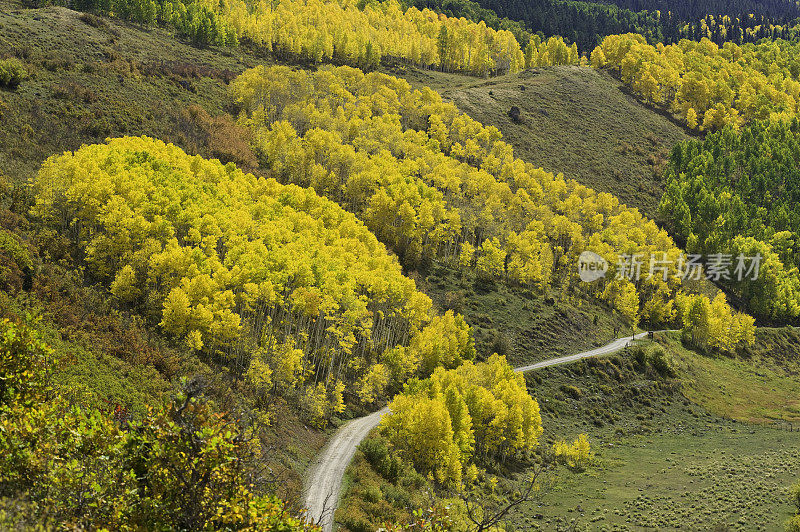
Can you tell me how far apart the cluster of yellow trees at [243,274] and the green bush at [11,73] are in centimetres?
2258

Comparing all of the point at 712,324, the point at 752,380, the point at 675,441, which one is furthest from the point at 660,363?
the point at 712,324

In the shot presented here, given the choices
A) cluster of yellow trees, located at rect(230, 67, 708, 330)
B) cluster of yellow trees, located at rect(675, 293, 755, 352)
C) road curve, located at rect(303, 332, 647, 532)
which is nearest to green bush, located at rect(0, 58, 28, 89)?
cluster of yellow trees, located at rect(230, 67, 708, 330)

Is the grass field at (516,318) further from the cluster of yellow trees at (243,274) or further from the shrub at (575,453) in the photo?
the shrub at (575,453)

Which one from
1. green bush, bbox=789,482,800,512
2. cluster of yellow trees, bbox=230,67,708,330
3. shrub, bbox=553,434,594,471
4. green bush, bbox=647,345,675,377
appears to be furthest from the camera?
cluster of yellow trees, bbox=230,67,708,330

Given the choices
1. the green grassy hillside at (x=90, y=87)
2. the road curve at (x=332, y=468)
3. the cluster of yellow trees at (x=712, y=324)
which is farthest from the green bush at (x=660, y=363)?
the green grassy hillside at (x=90, y=87)

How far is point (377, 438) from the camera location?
53.5 meters

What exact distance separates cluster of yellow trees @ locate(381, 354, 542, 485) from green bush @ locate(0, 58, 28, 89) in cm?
7560

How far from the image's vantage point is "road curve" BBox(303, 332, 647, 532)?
39.6 m

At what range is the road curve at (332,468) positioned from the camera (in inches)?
1558

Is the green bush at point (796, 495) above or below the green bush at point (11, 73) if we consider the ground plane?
below

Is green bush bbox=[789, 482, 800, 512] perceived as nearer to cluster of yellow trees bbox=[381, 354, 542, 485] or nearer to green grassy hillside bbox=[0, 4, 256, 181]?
cluster of yellow trees bbox=[381, 354, 542, 485]

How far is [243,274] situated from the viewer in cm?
6000

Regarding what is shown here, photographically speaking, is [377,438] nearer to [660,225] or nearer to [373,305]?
[373,305]

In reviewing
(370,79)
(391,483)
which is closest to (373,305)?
(391,483)
